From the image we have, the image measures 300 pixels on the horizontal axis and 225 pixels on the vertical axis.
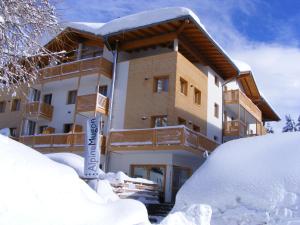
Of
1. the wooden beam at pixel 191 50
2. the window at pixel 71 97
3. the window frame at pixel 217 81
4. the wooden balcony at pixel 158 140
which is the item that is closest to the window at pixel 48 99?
the window at pixel 71 97

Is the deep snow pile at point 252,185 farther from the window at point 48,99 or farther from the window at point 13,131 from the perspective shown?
the window at point 13,131

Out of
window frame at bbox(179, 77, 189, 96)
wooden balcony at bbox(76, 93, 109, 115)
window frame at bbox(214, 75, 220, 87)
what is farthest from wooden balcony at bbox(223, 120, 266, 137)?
wooden balcony at bbox(76, 93, 109, 115)

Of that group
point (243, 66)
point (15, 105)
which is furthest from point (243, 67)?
point (15, 105)

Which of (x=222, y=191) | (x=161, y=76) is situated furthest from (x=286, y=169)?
(x=161, y=76)

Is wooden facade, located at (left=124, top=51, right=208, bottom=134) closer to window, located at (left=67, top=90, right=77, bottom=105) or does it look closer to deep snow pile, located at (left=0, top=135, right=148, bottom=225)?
window, located at (left=67, top=90, right=77, bottom=105)

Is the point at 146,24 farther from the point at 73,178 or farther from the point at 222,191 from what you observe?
the point at 73,178

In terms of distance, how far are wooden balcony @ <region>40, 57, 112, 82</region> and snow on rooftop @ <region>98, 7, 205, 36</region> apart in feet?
5.46

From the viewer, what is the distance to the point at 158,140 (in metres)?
19.4

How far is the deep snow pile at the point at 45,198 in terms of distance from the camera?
19.7ft

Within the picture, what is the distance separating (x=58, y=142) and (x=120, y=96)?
14.0 feet

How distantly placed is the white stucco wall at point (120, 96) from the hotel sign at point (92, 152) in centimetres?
999

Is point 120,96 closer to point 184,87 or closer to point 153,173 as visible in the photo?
point 184,87

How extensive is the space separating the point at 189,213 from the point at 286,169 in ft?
12.0

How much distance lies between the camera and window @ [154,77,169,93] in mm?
21766
